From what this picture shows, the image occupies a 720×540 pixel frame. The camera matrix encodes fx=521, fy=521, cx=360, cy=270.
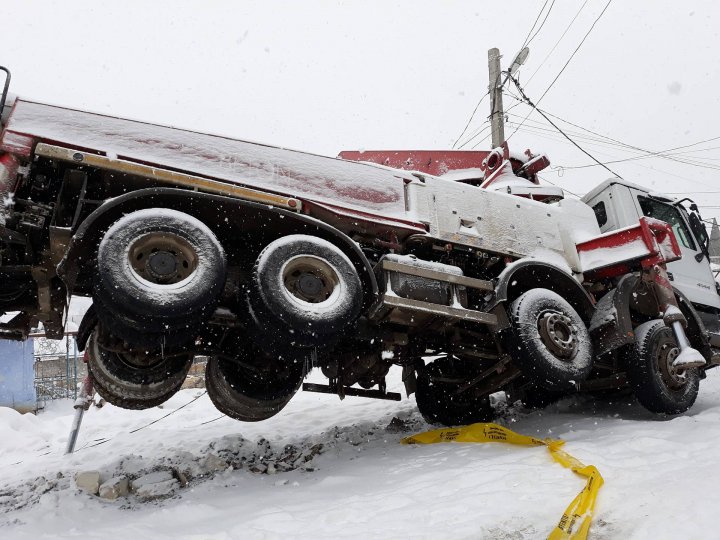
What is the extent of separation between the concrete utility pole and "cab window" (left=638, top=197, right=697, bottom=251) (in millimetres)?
4542

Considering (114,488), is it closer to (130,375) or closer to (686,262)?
(130,375)

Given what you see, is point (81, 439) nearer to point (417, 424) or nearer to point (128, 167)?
point (417, 424)

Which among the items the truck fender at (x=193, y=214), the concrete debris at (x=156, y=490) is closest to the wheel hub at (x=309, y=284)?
the truck fender at (x=193, y=214)

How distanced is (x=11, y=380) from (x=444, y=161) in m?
15.7

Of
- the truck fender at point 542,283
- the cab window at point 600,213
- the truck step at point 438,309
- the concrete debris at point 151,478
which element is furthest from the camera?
the cab window at point 600,213

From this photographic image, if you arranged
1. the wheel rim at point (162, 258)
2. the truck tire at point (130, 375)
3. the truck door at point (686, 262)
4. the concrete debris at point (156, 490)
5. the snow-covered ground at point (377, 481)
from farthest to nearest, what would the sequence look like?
the truck door at point (686, 262) → the concrete debris at point (156, 490) → the truck tire at point (130, 375) → the wheel rim at point (162, 258) → the snow-covered ground at point (377, 481)

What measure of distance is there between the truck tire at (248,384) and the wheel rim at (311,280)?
4.13ft

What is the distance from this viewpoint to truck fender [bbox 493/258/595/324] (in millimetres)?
4812

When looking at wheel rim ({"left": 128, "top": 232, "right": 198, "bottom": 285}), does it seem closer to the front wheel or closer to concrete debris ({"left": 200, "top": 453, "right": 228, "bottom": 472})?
the front wheel

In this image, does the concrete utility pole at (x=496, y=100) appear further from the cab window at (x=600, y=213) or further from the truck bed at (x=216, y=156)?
the truck bed at (x=216, y=156)

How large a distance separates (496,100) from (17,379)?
1608cm

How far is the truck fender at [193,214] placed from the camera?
Answer: 3439 millimetres

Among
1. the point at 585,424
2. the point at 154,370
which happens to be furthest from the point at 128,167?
the point at 585,424

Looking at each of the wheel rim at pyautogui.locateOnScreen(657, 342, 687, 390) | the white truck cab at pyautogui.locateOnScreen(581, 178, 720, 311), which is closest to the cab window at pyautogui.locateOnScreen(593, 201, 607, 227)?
the white truck cab at pyautogui.locateOnScreen(581, 178, 720, 311)
